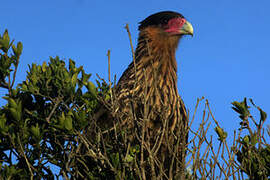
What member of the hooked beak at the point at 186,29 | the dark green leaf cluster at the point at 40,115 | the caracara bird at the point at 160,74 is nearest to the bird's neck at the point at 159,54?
the caracara bird at the point at 160,74

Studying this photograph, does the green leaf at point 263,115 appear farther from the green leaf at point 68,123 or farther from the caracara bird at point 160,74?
the green leaf at point 68,123

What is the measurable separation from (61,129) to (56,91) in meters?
0.53

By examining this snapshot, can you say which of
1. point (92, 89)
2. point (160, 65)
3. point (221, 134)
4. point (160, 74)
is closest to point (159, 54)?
point (160, 65)

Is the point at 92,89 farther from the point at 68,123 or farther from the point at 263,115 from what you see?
the point at 263,115

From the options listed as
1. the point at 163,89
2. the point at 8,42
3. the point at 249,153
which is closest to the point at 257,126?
the point at 249,153

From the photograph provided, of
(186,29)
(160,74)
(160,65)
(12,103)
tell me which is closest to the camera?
(12,103)

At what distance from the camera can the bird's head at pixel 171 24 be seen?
18.8 feet

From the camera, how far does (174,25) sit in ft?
19.0

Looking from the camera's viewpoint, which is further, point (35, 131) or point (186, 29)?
point (186, 29)

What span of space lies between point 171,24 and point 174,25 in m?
0.05

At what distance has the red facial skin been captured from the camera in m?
5.74

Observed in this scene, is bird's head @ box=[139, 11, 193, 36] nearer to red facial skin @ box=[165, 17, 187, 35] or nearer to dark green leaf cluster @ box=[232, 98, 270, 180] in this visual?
red facial skin @ box=[165, 17, 187, 35]

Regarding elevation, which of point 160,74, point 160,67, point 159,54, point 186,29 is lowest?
point 160,74

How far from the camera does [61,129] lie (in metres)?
3.74
